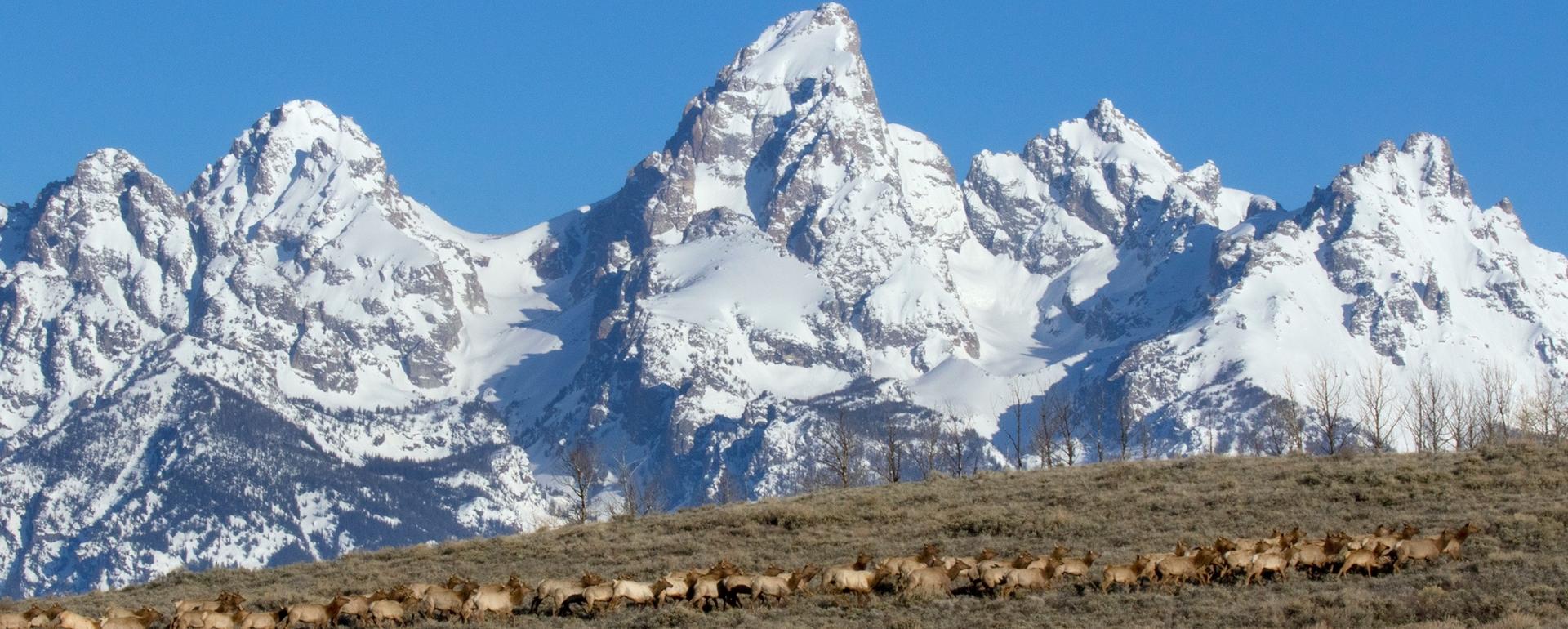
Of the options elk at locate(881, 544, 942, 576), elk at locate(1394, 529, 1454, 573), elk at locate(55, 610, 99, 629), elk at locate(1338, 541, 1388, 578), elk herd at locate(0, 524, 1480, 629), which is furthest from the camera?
elk at locate(881, 544, 942, 576)

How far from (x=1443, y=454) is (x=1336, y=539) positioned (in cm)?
2492

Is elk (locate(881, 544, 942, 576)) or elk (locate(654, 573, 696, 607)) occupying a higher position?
elk (locate(881, 544, 942, 576))

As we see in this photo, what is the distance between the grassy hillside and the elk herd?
0.65 metres

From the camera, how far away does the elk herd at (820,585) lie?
124 feet

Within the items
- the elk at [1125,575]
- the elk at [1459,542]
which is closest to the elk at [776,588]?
the elk at [1125,575]

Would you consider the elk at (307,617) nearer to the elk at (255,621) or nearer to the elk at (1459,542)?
the elk at (255,621)

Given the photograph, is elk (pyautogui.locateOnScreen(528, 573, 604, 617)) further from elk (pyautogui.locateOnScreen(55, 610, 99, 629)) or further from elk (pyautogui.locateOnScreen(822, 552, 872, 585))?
elk (pyautogui.locateOnScreen(55, 610, 99, 629))

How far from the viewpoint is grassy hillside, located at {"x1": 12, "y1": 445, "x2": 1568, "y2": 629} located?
115ft

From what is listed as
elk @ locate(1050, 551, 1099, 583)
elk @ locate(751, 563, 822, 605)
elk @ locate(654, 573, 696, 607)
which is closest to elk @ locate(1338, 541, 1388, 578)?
elk @ locate(1050, 551, 1099, 583)

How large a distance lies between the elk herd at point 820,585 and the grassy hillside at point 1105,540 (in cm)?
65

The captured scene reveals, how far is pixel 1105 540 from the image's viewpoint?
4700cm

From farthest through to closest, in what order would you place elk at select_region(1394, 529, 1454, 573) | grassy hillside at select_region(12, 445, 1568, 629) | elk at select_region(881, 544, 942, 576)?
elk at select_region(881, 544, 942, 576), elk at select_region(1394, 529, 1454, 573), grassy hillside at select_region(12, 445, 1568, 629)

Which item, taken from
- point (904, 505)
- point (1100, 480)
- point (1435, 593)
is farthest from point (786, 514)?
point (1435, 593)

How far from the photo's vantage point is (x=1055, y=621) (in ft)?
114
